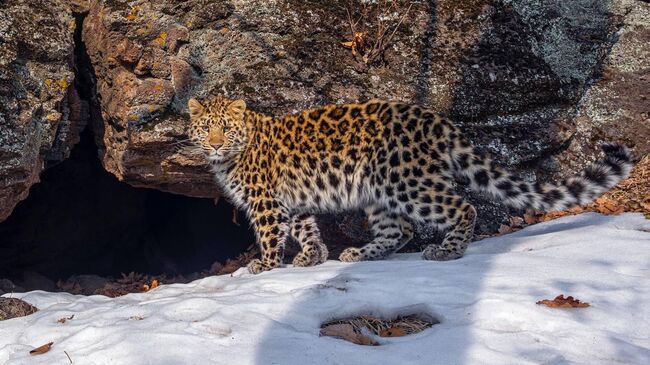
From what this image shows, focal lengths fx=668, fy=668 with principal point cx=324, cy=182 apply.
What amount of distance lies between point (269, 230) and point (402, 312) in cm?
261

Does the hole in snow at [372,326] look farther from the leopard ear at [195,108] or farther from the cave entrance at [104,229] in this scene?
the cave entrance at [104,229]

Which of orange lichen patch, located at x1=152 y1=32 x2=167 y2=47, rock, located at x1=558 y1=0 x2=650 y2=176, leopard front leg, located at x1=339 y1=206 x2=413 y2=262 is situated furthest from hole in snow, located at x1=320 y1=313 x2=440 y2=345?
orange lichen patch, located at x1=152 y1=32 x2=167 y2=47

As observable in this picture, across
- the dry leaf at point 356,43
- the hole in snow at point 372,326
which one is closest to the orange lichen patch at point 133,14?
the dry leaf at point 356,43

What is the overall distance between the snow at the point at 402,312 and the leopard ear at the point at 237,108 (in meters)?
1.97

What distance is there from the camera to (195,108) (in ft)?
25.3

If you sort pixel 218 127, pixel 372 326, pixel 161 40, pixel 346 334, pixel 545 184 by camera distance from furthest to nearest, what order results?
pixel 161 40, pixel 218 127, pixel 545 184, pixel 372 326, pixel 346 334

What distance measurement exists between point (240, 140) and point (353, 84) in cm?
159


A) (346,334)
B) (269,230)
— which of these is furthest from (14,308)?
(346,334)

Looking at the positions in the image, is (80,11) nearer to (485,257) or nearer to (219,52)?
(219,52)

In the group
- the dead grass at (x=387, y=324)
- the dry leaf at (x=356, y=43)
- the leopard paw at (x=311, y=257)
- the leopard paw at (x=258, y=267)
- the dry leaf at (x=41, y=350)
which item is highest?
the dry leaf at (x=356, y=43)

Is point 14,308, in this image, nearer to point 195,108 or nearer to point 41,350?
point 41,350

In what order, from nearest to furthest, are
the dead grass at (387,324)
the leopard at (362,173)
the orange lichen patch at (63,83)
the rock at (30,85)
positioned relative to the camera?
the dead grass at (387,324) < the leopard at (362,173) < the rock at (30,85) < the orange lichen patch at (63,83)

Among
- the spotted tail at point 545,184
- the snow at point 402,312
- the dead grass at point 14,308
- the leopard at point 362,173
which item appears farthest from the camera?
the leopard at point 362,173

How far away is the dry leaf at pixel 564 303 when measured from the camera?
4.91 metres
